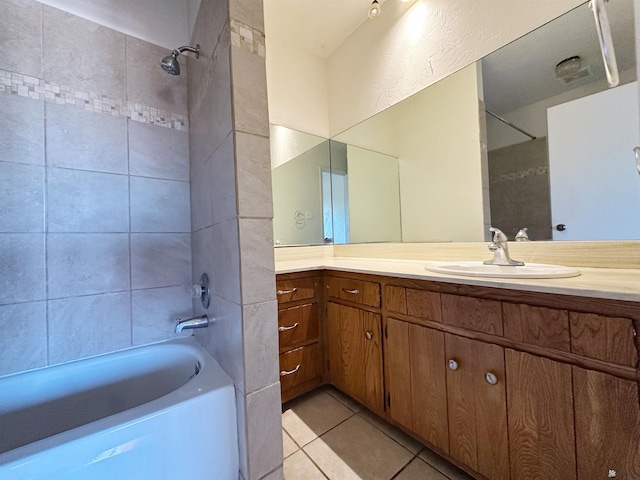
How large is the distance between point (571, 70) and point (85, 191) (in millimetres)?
2318

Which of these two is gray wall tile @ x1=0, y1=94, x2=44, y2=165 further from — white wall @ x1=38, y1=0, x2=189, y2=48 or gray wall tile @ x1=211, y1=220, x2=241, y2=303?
gray wall tile @ x1=211, y1=220, x2=241, y2=303

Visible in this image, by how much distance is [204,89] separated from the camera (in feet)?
3.54

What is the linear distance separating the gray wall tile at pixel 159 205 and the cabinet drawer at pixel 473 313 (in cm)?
139

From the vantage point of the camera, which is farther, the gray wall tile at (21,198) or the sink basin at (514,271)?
the gray wall tile at (21,198)

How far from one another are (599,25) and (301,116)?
1786mm

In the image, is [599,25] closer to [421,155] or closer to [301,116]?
[421,155]

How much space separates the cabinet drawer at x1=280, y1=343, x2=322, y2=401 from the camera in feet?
4.83

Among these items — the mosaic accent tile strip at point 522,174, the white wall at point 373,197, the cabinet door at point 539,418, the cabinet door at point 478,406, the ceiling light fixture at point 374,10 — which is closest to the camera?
the cabinet door at point 539,418

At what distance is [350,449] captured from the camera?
1190 millimetres

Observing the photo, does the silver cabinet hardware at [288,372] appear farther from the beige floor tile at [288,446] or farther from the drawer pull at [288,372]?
the beige floor tile at [288,446]

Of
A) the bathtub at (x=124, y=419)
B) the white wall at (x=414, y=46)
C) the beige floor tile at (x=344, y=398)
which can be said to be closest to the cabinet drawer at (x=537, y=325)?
the bathtub at (x=124, y=419)

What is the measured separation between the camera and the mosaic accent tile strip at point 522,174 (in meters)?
1.19

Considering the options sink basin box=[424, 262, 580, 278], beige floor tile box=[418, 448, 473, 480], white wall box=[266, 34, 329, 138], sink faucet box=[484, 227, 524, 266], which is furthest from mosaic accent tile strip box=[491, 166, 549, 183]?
white wall box=[266, 34, 329, 138]

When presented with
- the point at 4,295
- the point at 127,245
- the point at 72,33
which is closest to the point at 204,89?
the point at 72,33
